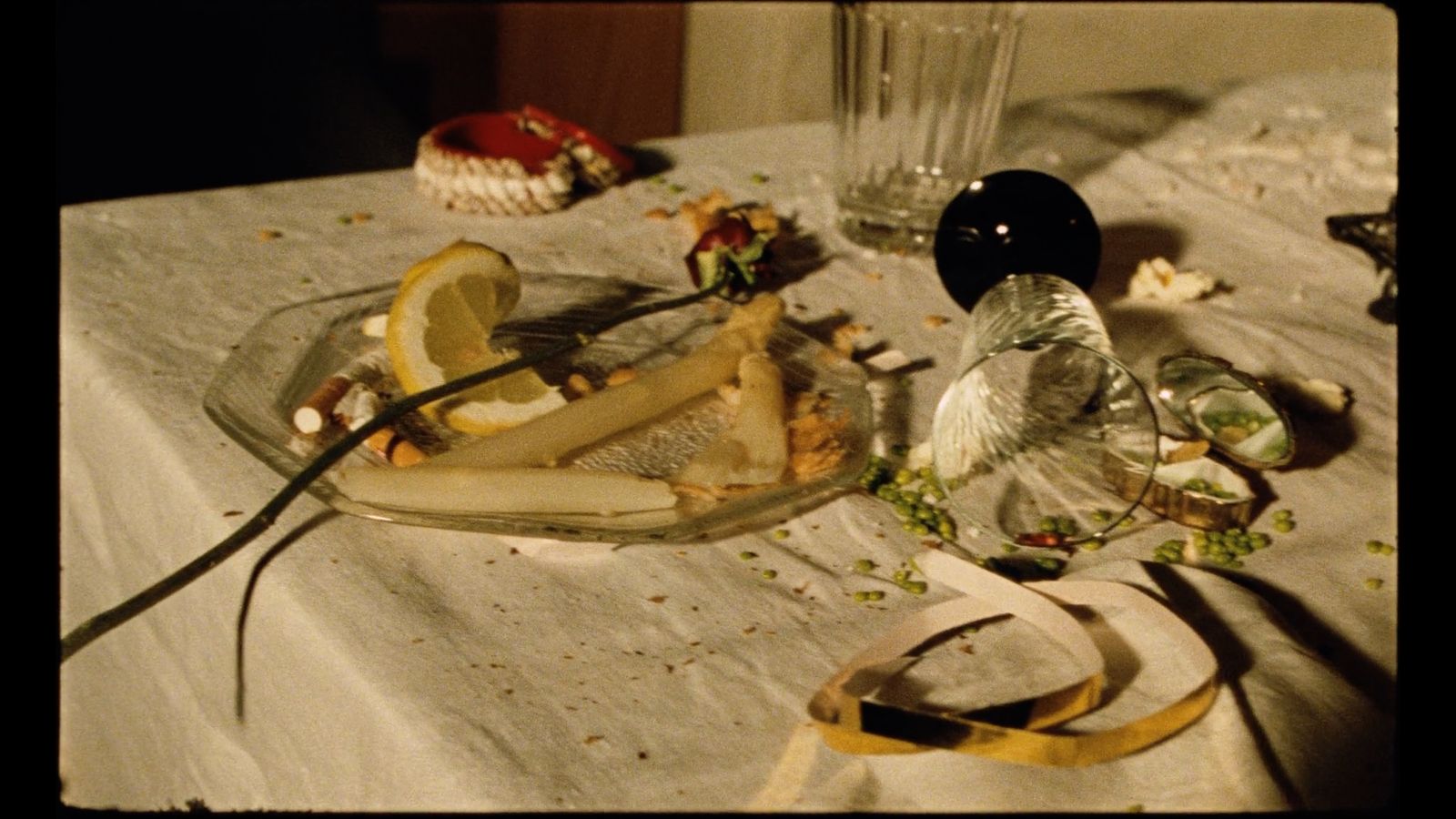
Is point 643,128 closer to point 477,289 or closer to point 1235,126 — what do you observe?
point 1235,126

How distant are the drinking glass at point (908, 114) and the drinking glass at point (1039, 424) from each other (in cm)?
31

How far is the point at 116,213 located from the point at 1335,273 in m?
0.98

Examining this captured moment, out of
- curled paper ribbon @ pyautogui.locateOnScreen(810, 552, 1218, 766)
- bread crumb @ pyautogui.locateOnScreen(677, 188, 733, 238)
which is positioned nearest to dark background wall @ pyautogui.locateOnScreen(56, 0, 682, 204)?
bread crumb @ pyautogui.locateOnScreen(677, 188, 733, 238)

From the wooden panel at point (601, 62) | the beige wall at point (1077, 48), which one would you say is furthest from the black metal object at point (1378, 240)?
the wooden panel at point (601, 62)

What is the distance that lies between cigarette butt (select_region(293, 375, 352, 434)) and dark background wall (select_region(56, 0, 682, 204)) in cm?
101

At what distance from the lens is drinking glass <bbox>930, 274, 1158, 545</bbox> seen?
694 millimetres

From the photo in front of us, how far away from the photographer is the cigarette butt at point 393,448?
688 mm

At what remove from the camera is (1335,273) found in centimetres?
109

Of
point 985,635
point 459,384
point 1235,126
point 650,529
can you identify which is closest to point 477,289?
point 459,384

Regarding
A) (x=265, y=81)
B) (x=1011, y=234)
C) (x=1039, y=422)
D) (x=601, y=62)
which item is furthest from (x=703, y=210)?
(x=601, y=62)

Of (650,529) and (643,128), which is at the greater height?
(650,529)

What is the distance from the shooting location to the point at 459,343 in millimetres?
768

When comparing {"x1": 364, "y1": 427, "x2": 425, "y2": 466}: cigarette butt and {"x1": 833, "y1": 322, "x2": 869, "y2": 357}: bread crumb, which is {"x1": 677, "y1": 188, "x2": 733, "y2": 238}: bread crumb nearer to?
{"x1": 833, "y1": 322, "x2": 869, "y2": 357}: bread crumb

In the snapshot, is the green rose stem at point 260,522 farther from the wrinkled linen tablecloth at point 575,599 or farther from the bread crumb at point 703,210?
the bread crumb at point 703,210
